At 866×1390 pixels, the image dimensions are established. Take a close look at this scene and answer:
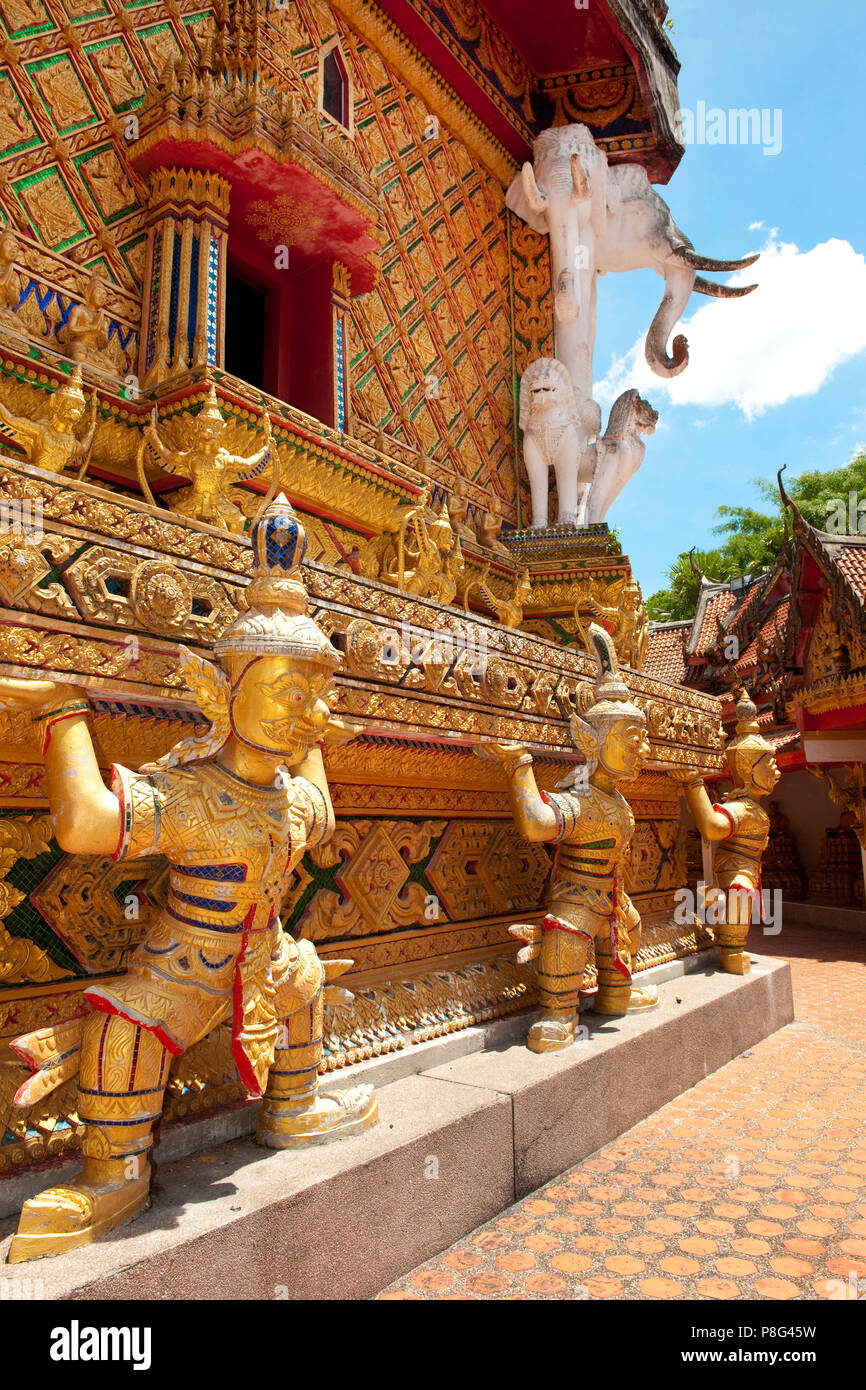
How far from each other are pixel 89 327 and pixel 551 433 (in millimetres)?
4153

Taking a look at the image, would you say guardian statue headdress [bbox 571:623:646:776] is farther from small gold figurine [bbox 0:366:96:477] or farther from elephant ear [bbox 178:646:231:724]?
small gold figurine [bbox 0:366:96:477]

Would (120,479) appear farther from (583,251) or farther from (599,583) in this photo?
(583,251)

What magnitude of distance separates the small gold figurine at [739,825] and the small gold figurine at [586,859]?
1.69m

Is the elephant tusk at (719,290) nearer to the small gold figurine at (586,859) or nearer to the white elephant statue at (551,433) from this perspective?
the white elephant statue at (551,433)

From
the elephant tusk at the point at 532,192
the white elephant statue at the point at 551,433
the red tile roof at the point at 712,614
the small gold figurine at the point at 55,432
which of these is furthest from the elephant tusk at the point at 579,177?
the red tile roof at the point at 712,614

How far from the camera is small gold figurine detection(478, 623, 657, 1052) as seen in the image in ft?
10.6

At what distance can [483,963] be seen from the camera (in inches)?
142

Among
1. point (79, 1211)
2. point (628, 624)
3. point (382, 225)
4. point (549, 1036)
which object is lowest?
point (549, 1036)

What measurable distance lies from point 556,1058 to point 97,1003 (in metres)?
1.82

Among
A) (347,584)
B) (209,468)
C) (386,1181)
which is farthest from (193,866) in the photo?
(209,468)

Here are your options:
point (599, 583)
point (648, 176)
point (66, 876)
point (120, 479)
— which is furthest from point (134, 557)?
point (648, 176)

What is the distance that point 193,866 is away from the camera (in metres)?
1.87

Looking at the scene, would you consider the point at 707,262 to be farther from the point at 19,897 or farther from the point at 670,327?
Result: the point at 19,897

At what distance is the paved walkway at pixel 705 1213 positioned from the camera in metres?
2.18
